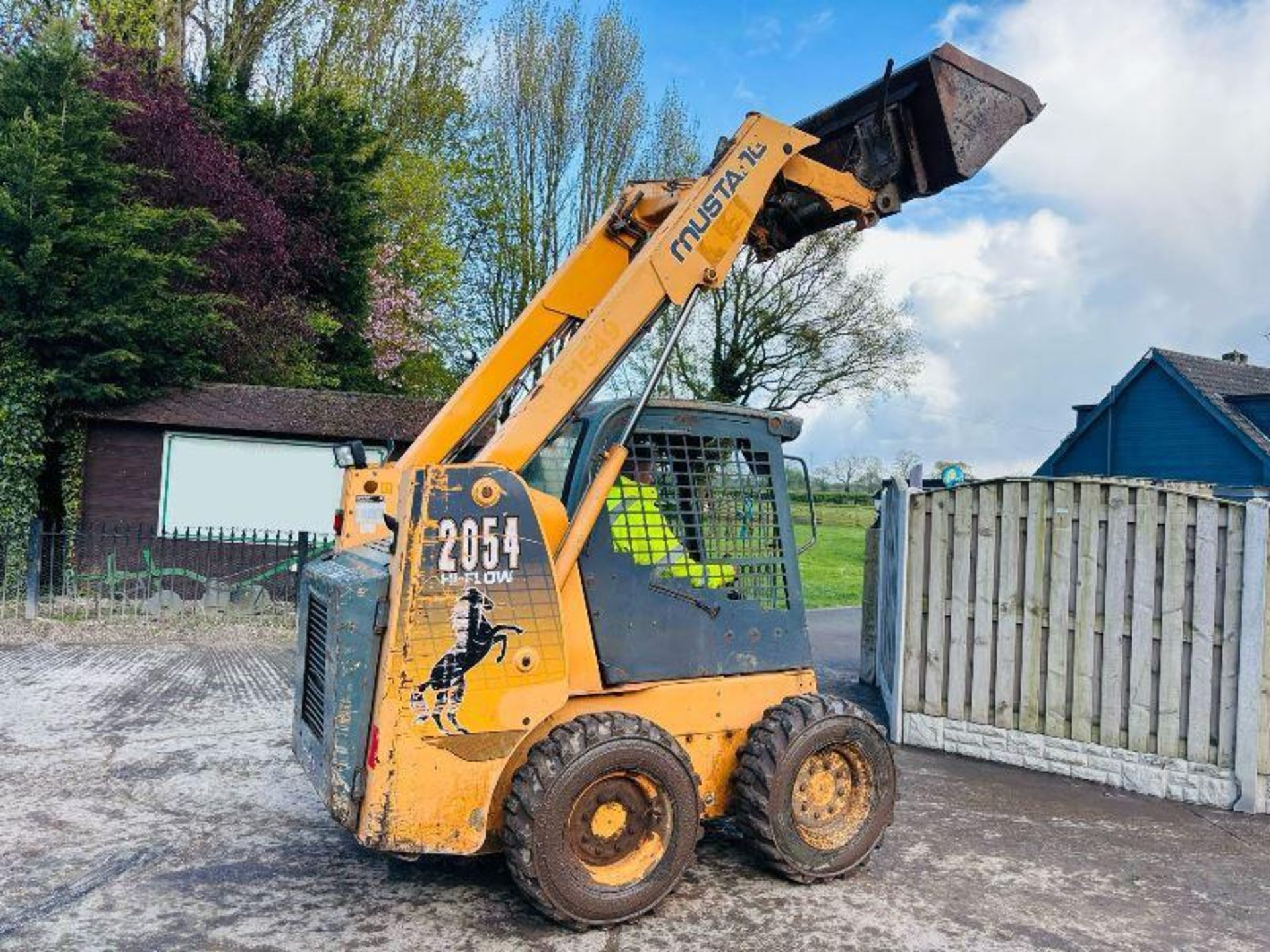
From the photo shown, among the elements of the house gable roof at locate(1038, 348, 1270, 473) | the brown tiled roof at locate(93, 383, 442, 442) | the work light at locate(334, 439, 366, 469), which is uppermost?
the house gable roof at locate(1038, 348, 1270, 473)

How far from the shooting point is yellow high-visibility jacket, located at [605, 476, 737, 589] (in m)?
4.88

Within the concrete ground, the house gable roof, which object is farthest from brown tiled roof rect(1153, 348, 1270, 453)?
the concrete ground

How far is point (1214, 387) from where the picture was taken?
27.4m

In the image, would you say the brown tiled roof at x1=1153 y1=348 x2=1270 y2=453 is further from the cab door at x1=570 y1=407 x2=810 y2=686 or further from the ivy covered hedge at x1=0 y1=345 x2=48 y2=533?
the ivy covered hedge at x1=0 y1=345 x2=48 y2=533

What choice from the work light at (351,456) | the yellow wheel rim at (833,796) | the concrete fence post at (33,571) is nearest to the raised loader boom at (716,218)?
the work light at (351,456)

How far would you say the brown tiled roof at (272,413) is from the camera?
1459 centimetres

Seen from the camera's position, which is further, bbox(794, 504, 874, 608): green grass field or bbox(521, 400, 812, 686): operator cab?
bbox(794, 504, 874, 608): green grass field

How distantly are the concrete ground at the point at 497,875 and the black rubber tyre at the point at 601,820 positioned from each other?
0.19m

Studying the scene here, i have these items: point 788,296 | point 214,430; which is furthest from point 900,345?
point 214,430

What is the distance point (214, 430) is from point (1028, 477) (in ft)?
37.8

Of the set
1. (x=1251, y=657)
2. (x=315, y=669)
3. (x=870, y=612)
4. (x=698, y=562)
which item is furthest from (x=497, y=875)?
(x=870, y=612)

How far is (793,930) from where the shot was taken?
4500 mm

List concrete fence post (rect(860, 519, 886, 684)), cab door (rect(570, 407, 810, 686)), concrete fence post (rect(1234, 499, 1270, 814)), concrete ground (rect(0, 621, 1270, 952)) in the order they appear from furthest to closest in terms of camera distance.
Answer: concrete fence post (rect(860, 519, 886, 684)) → concrete fence post (rect(1234, 499, 1270, 814)) → cab door (rect(570, 407, 810, 686)) → concrete ground (rect(0, 621, 1270, 952))

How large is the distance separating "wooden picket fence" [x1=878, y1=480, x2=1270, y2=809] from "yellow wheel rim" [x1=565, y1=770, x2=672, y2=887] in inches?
154
